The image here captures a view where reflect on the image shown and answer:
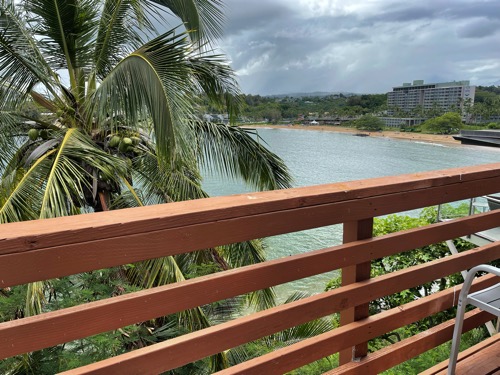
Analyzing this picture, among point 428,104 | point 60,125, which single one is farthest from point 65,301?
point 428,104

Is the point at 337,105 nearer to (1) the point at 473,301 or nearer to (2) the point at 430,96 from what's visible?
(2) the point at 430,96

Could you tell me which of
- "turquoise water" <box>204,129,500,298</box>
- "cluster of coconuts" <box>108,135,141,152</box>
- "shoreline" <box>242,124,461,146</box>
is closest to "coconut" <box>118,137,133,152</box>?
"cluster of coconuts" <box>108,135,141,152</box>

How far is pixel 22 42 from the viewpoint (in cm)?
377

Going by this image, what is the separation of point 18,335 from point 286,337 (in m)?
3.78

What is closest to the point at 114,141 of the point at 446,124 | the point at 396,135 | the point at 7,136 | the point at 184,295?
the point at 7,136

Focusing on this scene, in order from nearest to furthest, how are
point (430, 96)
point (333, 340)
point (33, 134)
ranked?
1. point (333, 340)
2. point (33, 134)
3. point (430, 96)

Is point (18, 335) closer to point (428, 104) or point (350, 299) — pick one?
point (350, 299)

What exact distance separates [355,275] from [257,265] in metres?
0.38

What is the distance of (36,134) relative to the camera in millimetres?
3848

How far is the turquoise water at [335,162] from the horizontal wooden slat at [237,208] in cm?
754

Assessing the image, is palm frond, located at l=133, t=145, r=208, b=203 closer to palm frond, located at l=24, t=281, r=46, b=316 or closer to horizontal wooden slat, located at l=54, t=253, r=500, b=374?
palm frond, located at l=24, t=281, r=46, b=316

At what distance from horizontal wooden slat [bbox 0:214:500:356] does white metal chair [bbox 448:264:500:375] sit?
0.19 metres

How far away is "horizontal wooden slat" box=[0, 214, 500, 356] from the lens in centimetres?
75

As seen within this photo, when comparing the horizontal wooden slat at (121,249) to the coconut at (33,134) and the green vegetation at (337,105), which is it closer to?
the coconut at (33,134)
